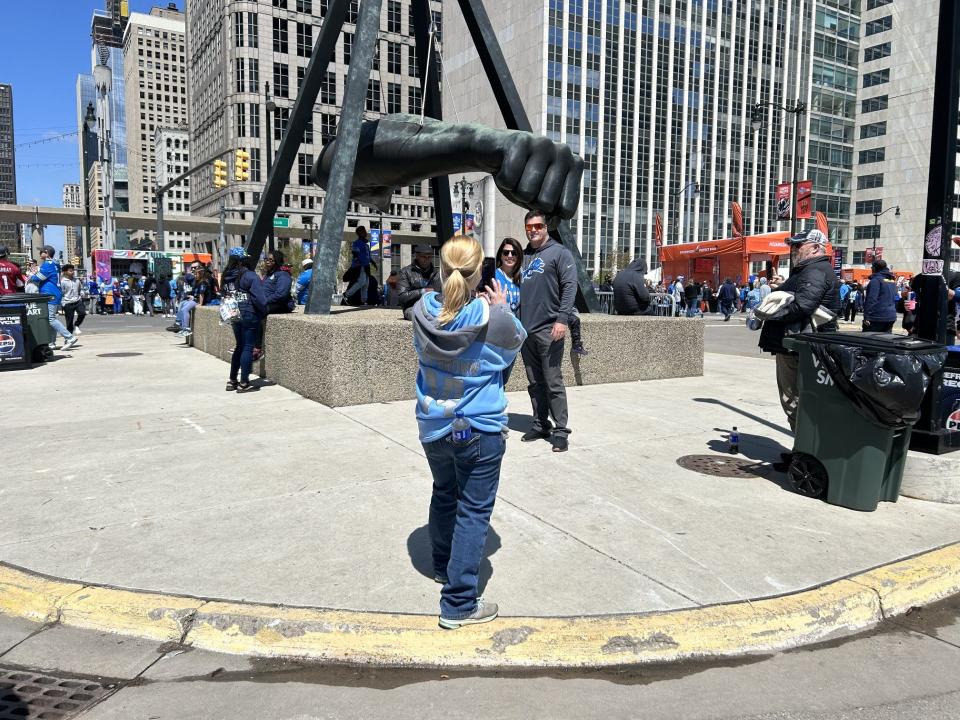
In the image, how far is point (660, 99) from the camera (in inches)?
3334

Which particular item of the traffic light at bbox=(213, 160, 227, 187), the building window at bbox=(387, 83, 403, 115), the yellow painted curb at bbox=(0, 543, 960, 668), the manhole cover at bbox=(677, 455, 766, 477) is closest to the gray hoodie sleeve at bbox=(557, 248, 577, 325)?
the manhole cover at bbox=(677, 455, 766, 477)

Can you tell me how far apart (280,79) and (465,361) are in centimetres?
9810

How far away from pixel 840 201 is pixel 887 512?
96.4m

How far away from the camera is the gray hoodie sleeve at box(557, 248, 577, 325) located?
585 cm

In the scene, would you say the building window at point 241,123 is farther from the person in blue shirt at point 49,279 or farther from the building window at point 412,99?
the person in blue shirt at point 49,279

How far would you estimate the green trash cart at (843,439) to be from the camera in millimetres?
4395

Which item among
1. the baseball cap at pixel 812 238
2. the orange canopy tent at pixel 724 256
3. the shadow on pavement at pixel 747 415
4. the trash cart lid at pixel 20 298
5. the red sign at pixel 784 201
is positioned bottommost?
the shadow on pavement at pixel 747 415

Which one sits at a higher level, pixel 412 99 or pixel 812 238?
pixel 412 99

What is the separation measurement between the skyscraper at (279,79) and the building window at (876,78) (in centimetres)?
5433

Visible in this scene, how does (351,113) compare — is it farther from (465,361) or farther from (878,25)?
(878,25)

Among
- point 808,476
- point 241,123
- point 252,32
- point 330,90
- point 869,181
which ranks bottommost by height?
point 808,476

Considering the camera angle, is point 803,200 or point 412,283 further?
point 803,200

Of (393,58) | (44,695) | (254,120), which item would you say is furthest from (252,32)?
(44,695)

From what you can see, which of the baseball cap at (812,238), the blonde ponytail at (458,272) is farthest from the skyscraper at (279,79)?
the blonde ponytail at (458,272)
